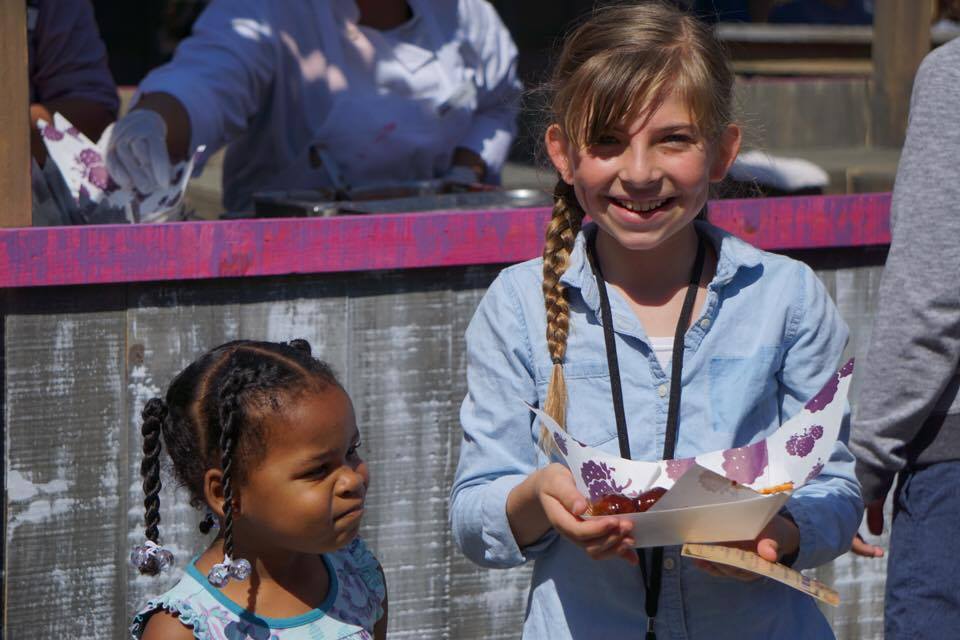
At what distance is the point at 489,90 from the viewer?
4.56 metres

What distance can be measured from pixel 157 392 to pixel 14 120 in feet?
2.05

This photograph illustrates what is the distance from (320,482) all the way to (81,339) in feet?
2.93

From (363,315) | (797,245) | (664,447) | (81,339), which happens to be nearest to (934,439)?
(664,447)

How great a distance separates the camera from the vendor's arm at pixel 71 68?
4.00 m

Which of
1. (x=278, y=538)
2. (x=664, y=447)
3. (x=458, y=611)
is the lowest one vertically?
(x=458, y=611)

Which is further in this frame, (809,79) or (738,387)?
(809,79)

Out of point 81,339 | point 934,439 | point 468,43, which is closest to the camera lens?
point 934,439

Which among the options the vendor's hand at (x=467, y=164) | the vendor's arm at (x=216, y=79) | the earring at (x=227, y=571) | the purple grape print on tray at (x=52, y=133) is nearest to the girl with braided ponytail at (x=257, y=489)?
the earring at (x=227, y=571)

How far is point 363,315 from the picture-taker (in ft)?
9.90

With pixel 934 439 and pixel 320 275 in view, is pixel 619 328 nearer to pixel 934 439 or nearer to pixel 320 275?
pixel 934 439

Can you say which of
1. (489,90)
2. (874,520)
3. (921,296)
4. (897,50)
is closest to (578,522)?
(921,296)

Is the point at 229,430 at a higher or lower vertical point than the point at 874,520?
higher

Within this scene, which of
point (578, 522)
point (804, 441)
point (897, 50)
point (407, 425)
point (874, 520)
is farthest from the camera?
point (897, 50)

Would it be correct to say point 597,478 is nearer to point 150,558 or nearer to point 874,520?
point 150,558
